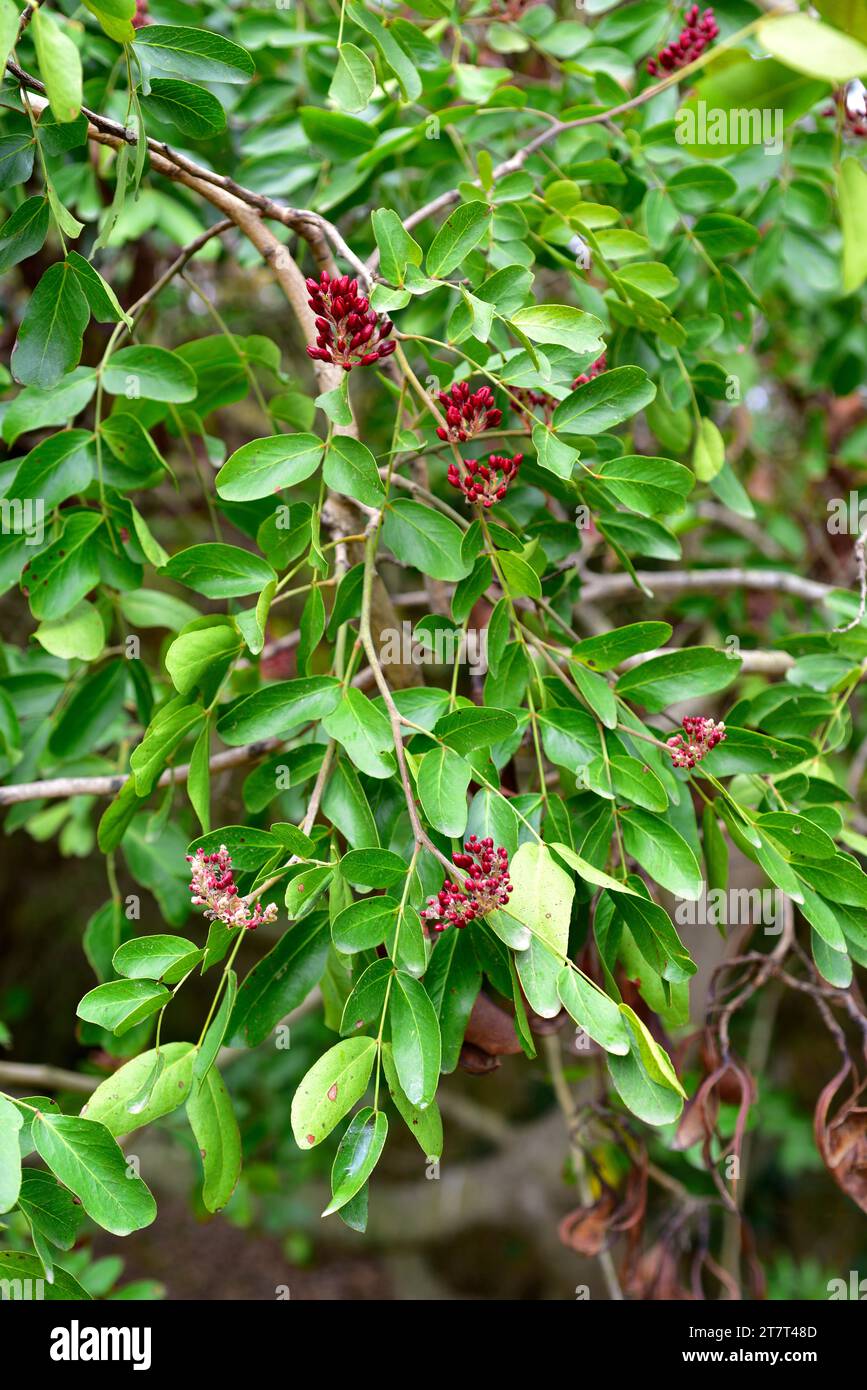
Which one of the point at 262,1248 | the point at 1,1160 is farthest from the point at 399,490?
the point at 262,1248

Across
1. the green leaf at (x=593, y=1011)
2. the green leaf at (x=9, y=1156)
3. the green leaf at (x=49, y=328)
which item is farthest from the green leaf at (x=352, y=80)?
the green leaf at (x=9, y=1156)

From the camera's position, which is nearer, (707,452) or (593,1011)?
(593,1011)

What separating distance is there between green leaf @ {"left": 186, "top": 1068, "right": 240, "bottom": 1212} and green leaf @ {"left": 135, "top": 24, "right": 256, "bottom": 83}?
30.9 inches

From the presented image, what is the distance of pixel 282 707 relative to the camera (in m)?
0.84

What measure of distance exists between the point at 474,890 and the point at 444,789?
8cm

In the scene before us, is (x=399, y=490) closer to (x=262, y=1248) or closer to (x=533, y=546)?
(x=533, y=546)

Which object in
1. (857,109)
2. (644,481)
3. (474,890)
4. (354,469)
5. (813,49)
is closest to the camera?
(813,49)

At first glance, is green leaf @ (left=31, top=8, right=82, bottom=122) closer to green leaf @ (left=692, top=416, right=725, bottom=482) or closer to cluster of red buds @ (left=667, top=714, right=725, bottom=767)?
cluster of red buds @ (left=667, top=714, right=725, bottom=767)

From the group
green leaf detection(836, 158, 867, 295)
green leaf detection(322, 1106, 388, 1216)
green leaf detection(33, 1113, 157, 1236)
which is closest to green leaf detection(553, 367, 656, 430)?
green leaf detection(836, 158, 867, 295)

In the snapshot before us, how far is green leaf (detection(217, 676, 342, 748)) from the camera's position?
32.6 inches

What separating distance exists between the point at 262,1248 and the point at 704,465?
3256 millimetres

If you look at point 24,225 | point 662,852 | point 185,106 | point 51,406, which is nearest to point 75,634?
point 51,406

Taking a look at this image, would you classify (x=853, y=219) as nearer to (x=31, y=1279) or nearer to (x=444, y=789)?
(x=444, y=789)

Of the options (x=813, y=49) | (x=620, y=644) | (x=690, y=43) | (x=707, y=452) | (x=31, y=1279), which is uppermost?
(x=690, y=43)
